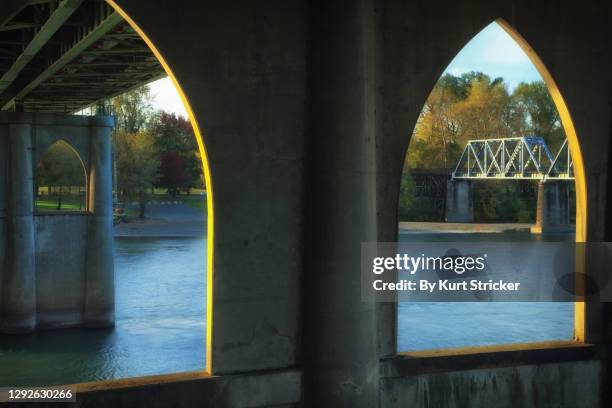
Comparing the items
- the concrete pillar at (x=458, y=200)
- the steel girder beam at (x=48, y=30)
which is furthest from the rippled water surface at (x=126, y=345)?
the concrete pillar at (x=458, y=200)

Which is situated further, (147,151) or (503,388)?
(147,151)

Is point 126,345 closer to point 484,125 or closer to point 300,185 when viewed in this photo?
point 300,185

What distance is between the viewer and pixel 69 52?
15.9 metres

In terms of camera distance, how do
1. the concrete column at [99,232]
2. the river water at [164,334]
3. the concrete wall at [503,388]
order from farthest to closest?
the concrete column at [99,232] < the river water at [164,334] < the concrete wall at [503,388]

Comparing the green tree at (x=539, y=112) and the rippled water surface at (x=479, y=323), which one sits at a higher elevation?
the green tree at (x=539, y=112)

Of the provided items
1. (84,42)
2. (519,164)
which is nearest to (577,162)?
(84,42)

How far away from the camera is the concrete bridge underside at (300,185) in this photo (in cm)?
715

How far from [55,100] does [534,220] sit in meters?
51.0

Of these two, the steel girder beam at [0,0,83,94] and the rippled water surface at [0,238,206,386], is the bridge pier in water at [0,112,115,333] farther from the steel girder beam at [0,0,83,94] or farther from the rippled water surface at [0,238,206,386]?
the steel girder beam at [0,0,83,94]

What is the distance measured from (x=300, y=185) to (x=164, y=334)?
19778mm

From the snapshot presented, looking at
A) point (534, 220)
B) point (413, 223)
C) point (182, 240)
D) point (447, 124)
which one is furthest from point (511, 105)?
point (182, 240)

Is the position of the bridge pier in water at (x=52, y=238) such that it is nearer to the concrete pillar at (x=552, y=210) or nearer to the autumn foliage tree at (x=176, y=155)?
the concrete pillar at (x=552, y=210)

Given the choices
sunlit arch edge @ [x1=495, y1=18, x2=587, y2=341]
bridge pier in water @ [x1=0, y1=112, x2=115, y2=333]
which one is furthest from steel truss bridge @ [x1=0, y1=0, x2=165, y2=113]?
sunlit arch edge @ [x1=495, y1=18, x2=587, y2=341]

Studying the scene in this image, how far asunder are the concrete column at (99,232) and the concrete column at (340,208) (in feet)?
64.8
